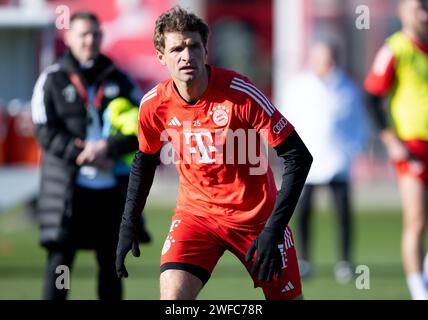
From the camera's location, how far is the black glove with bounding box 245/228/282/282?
533cm

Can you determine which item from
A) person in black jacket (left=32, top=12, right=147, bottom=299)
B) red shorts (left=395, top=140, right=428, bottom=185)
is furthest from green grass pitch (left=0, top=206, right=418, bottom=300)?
person in black jacket (left=32, top=12, right=147, bottom=299)

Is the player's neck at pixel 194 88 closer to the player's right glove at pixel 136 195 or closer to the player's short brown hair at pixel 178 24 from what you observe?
the player's short brown hair at pixel 178 24

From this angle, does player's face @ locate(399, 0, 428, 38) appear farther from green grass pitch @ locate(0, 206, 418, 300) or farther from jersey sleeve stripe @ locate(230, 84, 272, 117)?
jersey sleeve stripe @ locate(230, 84, 272, 117)

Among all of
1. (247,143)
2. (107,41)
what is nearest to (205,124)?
(247,143)

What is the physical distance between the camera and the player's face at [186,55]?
5379 millimetres

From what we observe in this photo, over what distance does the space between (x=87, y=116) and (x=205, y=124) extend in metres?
1.94

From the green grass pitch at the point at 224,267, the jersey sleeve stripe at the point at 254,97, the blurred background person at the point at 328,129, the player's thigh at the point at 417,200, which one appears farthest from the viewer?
the blurred background person at the point at 328,129

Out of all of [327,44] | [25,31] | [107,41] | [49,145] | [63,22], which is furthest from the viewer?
[107,41]

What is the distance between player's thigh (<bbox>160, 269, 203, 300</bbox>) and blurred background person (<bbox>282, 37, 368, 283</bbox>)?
211 inches

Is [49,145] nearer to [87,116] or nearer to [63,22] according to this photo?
[87,116]

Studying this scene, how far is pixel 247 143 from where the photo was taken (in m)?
5.65

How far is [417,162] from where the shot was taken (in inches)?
322

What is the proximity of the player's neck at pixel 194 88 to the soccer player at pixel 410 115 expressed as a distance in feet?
9.96

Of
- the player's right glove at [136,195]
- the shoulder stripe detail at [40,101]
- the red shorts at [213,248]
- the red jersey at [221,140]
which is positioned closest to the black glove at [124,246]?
the player's right glove at [136,195]
